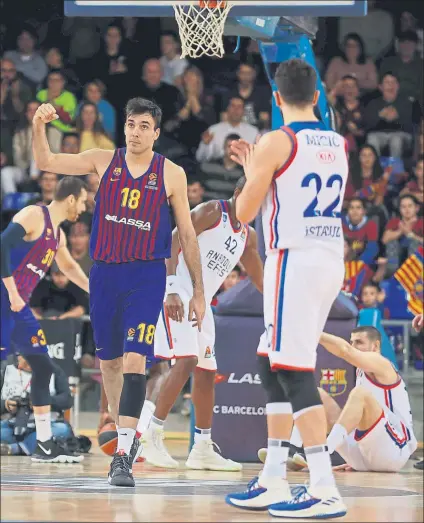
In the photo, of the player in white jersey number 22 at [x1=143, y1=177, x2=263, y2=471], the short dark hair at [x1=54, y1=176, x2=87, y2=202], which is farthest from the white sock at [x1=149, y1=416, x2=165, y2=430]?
the short dark hair at [x1=54, y1=176, x2=87, y2=202]

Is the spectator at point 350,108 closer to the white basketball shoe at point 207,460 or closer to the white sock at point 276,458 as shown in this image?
the white basketball shoe at point 207,460

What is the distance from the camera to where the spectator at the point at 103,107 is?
1644 cm

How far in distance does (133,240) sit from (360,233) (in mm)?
7282

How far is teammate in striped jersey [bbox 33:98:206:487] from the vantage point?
23.3 feet

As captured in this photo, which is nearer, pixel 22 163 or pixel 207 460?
Answer: pixel 207 460

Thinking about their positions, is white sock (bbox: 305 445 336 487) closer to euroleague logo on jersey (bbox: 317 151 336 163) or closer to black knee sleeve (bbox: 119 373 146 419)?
euroleague logo on jersey (bbox: 317 151 336 163)

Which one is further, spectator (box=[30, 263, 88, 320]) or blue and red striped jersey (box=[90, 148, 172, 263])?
spectator (box=[30, 263, 88, 320])

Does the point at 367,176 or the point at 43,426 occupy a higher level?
the point at 367,176

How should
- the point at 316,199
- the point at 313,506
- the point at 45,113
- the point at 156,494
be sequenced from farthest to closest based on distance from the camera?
the point at 45,113 → the point at 156,494 → the point at 316,199 → the point at 313,506

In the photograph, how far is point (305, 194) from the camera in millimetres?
5867

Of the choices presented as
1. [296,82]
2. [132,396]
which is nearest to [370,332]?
[132,396]

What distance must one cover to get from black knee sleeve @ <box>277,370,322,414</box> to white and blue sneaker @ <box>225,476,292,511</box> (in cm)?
43

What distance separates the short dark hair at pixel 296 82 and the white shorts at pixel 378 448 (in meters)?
3.92

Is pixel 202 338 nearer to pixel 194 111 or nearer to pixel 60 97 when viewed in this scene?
pixel 194 111
